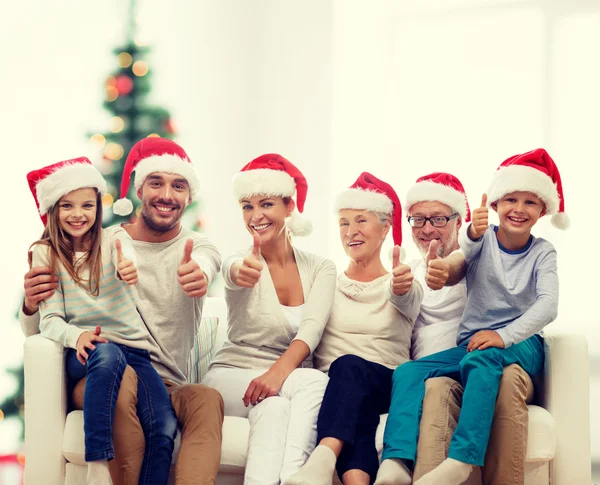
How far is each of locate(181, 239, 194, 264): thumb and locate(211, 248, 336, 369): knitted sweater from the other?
205 mm

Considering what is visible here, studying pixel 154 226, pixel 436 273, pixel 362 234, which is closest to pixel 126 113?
pixel 154 226

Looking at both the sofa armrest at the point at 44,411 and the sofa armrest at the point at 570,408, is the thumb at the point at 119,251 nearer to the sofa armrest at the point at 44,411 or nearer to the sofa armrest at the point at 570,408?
the sofa armrest at the point at 44,411

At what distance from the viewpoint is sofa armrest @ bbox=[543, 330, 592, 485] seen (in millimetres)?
2328

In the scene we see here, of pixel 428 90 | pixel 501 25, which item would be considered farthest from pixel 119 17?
pixel 501 25

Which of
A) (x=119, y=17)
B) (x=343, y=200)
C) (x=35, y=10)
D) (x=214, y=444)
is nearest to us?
(x=214, y=444)

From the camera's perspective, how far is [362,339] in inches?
102

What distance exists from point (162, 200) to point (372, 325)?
81 centimetres

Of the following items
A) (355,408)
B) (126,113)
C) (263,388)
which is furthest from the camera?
(126,113)

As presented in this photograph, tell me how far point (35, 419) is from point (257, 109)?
2.97 m

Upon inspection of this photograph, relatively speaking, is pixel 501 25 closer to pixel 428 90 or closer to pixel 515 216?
pixel 428 90

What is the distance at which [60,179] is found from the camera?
2.44m

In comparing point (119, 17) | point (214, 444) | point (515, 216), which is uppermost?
point (119, 17)

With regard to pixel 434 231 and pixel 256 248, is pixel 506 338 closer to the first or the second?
pixel 434 231

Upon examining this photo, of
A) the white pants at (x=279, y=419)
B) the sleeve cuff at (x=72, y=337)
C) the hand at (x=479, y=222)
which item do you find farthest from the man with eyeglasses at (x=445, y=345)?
the sleeve cuff at (x=72, y=337)
